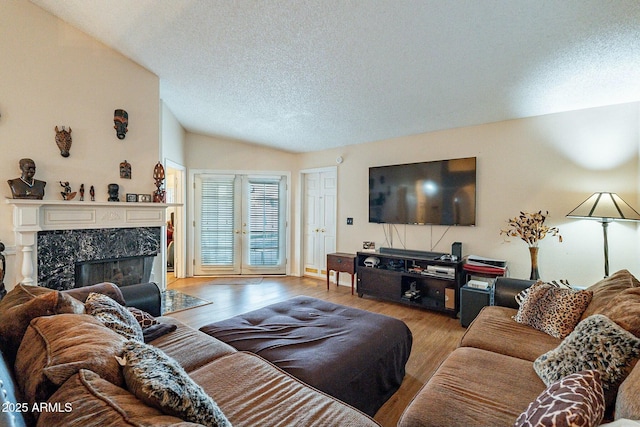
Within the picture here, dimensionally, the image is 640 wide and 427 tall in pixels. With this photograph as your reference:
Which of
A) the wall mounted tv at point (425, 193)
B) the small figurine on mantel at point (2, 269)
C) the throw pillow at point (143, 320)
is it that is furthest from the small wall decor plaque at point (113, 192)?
the wall mounted tv at point (425, 193)

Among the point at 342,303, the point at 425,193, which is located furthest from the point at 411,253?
the point at 342,303

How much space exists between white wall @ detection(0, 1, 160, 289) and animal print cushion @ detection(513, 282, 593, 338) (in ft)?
13.5

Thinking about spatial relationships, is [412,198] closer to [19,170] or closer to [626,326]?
[626,326]

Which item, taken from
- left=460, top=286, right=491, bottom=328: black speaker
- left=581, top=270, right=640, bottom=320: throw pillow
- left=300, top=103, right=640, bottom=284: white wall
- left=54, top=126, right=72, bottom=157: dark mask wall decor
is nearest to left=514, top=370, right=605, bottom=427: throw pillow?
left=581, top=270, right=640, bottom=320: throw pillow

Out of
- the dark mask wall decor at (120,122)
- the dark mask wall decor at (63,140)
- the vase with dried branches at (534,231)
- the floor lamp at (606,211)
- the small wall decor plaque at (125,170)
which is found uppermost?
the dark mask wall decor at (120,122)

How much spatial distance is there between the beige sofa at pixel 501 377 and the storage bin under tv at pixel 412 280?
138 centimetres

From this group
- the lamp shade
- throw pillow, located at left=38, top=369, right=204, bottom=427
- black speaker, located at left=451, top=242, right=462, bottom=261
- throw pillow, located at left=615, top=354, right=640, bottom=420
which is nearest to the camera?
throw pillow, located at left=38, top=369, right=204, bottom=427

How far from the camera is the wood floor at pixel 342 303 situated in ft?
7.08

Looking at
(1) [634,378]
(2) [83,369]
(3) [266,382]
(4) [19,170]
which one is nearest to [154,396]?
(2) [83,369]

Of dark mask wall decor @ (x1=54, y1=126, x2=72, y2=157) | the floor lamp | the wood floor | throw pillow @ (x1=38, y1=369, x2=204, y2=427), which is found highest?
dark mask wall decor @ (x1=54, y1=126, x2=72, y2=157)

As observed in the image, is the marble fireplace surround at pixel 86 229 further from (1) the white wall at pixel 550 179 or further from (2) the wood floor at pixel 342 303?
(1) the white wall at pixel 550 179

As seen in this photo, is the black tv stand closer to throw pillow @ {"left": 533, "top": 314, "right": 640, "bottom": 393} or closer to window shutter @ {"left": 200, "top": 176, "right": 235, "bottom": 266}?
throw pillow @ {"left": 533, "top": 314, "right": 640, "bottom": 393}

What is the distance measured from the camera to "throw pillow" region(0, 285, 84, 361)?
110 centimetres

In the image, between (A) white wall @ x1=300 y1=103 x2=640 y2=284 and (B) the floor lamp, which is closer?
(B) the floor lamp
